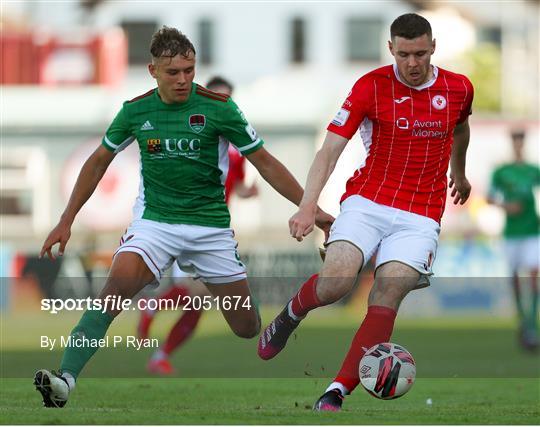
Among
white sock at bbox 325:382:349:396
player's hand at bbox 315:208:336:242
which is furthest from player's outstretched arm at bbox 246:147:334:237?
white sock at bbox 325:382:349:396

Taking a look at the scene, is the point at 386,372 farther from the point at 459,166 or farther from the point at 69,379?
the point at 459,166

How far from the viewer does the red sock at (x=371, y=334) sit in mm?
8719

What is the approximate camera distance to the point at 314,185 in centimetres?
877

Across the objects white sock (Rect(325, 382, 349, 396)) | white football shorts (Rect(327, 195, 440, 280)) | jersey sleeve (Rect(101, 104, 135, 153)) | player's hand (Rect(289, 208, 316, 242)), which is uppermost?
jersey sleeve (Rect(101, 104, 135, 153))

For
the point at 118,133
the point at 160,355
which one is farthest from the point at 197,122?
the point at 160,355

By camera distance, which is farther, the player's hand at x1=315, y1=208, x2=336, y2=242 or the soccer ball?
the player's hand at x1=315, y1=208, x2=336, y2=242

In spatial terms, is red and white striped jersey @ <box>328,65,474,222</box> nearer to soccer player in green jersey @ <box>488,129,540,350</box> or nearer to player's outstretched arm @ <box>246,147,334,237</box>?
player's outstretched arm @ <box>246,147,334,237</box>

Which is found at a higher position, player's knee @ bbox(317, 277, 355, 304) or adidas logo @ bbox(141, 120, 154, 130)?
adidas logo @ bbox(141, 120, 154, 130)

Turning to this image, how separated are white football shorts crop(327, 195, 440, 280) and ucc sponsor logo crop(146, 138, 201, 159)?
1.03 m

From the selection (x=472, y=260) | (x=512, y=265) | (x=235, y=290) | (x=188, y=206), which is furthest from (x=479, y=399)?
(x=472, y=260)

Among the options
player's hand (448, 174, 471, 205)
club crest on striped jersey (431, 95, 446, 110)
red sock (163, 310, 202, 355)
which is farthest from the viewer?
red sock (163, 310, 202, 355)

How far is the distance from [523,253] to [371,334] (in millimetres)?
10049

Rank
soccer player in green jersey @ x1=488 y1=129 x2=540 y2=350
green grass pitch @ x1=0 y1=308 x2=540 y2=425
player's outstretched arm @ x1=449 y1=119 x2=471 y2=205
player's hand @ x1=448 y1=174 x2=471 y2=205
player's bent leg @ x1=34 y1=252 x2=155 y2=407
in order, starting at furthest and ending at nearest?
soccer player in green jersey @ x1=488 y1=129 x2=540 y2=350 → player's hand @ x1=448 y1=174 x2=471 y2=205 → player's outstretched arm @ x1=449 y1=119 x2=471 y2=205 → player's bent leg @ x1=34 y1=252 x2=155 y2=407 → green grass pitch @ x1=0 y1=308 x2=540 y2=425

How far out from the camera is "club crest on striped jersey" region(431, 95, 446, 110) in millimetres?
9047
